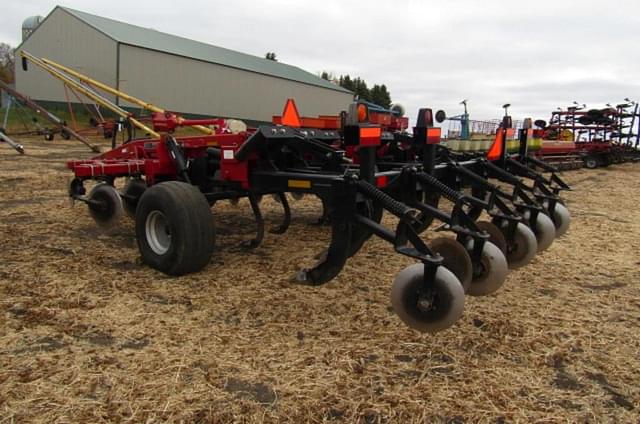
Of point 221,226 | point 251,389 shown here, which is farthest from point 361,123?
point 221,226

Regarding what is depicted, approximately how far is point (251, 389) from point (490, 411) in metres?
1.07

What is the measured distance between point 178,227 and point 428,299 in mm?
2020

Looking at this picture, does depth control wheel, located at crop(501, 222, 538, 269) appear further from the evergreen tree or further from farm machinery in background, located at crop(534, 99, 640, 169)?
the evergreen tree

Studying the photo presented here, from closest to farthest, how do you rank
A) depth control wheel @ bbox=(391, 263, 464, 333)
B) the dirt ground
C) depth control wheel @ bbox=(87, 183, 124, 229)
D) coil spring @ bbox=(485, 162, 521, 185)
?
the dirt ground < depth control wheel @ bbox=(391, 263, 464, 333) < coil spring @ bbox=(485, 162, 521, 185) < depth control wheel @ bbox=(87, 183, 124, 229)

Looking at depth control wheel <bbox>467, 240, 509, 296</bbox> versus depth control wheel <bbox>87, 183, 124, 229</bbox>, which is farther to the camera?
depth control wheel <bbox>87, 183, 124, 229</bbox>

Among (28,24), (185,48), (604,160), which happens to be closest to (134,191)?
(604,160)

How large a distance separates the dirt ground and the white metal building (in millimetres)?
24703

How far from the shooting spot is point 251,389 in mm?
2479

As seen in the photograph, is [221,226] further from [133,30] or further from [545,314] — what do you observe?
[133,30]

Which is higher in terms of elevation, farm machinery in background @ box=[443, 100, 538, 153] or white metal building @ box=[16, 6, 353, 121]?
white metal building @ box=[16, 6, 353, 121]

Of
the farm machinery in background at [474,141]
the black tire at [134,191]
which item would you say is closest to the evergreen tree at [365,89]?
the farm machinery in background at [474,141]

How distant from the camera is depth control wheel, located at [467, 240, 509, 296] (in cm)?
309

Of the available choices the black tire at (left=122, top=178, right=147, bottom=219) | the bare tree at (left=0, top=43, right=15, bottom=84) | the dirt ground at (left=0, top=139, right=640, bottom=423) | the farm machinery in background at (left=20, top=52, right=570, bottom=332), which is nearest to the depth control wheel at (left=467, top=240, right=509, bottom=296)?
the farm machinery in background at (left=20, top=52, right=570, bottom=332)

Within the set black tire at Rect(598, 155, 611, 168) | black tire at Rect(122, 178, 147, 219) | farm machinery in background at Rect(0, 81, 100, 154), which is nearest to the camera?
black tire at Rect(122, 178, 147, 219)
